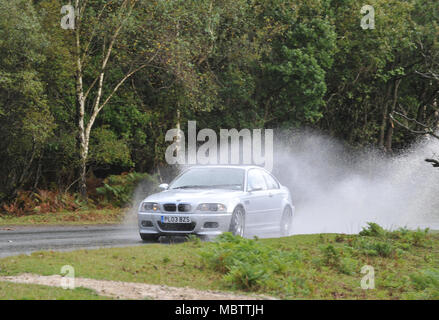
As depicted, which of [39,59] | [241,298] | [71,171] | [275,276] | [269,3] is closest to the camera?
[241,298]

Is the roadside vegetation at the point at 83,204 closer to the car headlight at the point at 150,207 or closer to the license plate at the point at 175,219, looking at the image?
the car headlight at the point at 150,207

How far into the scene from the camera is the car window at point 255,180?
15652 millimetres

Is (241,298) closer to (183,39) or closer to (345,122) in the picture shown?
(183,39)

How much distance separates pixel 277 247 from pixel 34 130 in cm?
1242

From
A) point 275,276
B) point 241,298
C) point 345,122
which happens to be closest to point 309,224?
point 275,276

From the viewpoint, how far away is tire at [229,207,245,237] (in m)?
14.3

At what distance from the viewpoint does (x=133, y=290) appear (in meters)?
8.53

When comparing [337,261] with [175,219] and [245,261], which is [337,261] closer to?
[245,261]

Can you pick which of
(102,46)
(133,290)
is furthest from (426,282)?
(102,46)

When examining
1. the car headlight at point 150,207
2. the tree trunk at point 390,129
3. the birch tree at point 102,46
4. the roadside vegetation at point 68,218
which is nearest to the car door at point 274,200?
the car headlight at point 150,207

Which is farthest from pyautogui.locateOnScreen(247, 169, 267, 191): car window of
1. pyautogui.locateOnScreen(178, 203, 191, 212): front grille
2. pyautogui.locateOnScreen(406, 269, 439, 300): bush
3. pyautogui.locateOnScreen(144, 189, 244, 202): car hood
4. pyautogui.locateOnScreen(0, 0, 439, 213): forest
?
pyautogui.locateOnScreen(0, 0, 439, 213): forest

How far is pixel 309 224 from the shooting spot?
2150cm

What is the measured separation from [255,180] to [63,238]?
4604 millimetres

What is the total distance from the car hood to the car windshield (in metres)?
0.46
